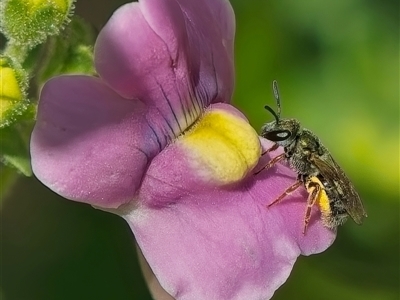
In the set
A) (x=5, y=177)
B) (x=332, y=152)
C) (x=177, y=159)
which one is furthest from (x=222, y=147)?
(x=332, y=152)

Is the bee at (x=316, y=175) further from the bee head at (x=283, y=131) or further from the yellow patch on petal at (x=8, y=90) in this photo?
the yellow patch on petal at (x=8, y=90)

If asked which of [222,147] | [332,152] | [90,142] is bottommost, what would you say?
[332,152]

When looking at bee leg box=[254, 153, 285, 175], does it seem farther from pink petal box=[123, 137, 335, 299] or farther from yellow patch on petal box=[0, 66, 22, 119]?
yellow patch on petal box=[0, 66, 22, 119]

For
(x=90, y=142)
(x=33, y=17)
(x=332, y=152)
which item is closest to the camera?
(x=90, y=142)

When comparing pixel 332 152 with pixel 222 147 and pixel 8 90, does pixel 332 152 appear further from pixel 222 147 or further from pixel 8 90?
pixel 8 90

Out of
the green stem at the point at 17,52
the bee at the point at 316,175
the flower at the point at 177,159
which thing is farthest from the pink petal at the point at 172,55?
the green stem at the point at 17,52

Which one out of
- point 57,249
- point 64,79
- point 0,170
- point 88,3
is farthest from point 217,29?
point 88,3
